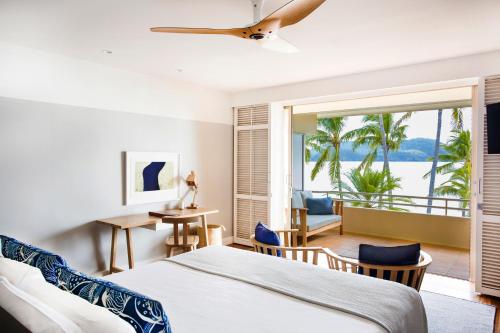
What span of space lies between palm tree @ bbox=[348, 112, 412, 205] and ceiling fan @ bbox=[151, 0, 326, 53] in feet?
19.5

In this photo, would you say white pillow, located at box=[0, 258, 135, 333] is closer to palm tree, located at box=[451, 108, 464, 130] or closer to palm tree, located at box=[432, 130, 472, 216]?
palm tree, located at box=[432, 130, 472, 216]

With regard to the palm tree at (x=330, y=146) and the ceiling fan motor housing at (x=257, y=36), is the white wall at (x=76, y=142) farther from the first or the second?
the palm tree at (x=330, y=146)

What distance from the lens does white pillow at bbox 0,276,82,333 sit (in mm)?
1094

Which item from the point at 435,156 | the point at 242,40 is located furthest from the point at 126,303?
the point at 435,156

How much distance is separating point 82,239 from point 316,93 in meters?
3.36

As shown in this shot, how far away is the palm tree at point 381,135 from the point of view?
763cm

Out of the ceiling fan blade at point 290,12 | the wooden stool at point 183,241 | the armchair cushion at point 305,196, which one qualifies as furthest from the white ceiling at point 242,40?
the armchair cushion at point 305,196

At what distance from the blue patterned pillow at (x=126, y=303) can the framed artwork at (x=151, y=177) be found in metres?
2.64

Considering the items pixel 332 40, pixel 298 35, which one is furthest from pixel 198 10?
pixel 332 40

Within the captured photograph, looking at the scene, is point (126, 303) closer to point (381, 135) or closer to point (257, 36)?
point (257, 36)

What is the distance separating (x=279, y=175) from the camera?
17.1 feet

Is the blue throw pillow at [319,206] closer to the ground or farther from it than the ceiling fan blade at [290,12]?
closer to the ground

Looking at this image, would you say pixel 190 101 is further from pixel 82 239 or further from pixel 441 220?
pixel 441 220

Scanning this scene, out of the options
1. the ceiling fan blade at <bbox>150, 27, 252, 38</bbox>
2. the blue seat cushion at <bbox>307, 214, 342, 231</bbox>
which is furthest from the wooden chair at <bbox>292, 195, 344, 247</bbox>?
the ceiling fan blade at <bbox>150, 27, 252, 38</bbox>
